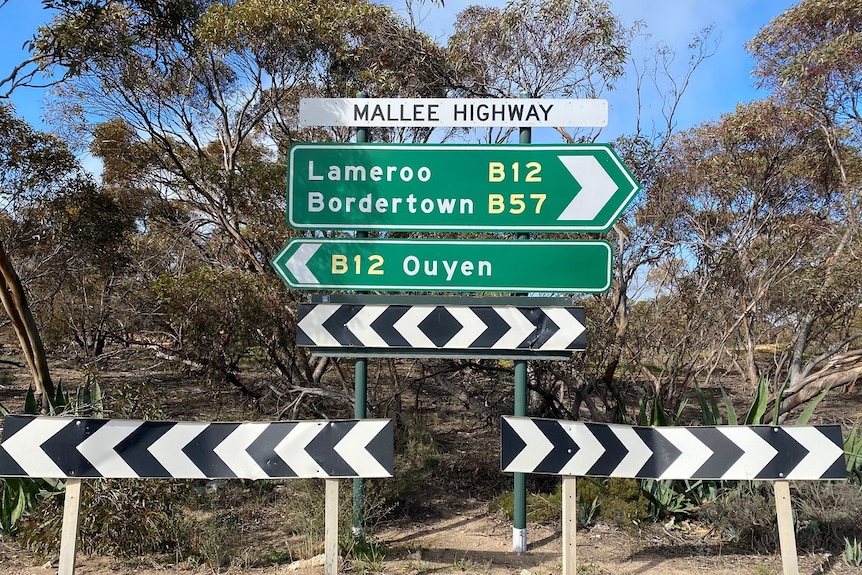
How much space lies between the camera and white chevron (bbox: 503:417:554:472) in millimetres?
Answer: 4008

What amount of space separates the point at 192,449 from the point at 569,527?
2.36m

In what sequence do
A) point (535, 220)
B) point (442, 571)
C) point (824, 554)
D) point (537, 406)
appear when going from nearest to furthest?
1. point (442, 571)
2. point (824, 554)
3. point (535, 220)
4. point (537, 406)

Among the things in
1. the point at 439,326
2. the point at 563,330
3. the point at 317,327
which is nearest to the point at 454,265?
the point at 439,326

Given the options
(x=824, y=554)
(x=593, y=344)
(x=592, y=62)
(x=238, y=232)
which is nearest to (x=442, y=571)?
(x=824, y=554)

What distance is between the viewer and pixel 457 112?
5.20m

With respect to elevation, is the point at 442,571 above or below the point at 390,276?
below

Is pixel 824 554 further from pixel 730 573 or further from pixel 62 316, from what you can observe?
pixel 62 316

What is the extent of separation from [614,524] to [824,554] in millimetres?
1566

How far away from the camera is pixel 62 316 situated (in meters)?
12.6

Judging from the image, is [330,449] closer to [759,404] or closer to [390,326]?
[390,326]

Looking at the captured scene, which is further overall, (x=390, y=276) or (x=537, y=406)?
(x=537, y=406)

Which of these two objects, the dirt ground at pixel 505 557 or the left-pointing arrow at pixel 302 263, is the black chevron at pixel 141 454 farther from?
the left-pointing arrow at pixel 302 263

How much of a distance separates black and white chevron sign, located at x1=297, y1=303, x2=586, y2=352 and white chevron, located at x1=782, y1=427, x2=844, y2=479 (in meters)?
1.66

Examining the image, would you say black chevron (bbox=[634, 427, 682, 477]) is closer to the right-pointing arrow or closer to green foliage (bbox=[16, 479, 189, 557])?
the right-pointing arrow
